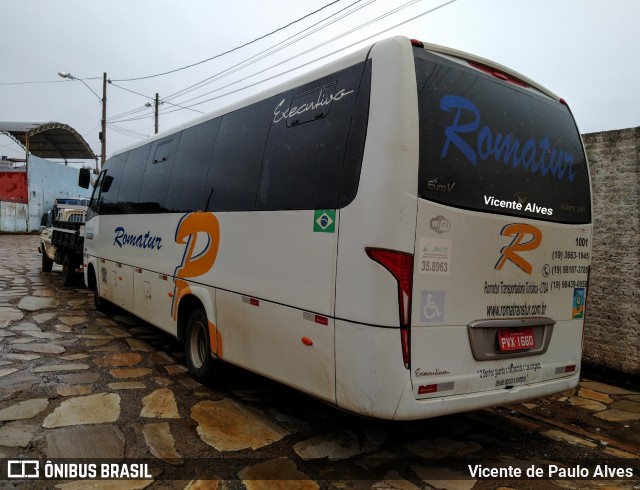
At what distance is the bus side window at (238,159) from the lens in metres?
4.23

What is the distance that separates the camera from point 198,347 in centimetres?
525

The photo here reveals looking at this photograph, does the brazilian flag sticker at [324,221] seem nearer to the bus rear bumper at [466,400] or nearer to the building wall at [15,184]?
the bus rear bumper at [466,400]

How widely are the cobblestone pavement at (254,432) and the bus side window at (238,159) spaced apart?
1.85m

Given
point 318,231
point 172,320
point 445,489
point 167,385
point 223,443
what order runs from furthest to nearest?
point 172,320, point 167,385, point 223,443, point 318,231, point 445,489

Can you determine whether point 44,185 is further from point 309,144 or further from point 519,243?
point 519,243

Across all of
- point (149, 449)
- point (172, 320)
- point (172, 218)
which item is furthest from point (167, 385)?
point (172, 218)

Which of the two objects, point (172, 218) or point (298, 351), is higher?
point (172, 218)

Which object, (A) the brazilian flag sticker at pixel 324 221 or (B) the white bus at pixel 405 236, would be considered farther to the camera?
(A) the brazilian flag sticker at pixel 324 221

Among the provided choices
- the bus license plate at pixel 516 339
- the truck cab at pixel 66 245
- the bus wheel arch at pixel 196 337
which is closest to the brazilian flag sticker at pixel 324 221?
the bus license plate at pixel 516 339

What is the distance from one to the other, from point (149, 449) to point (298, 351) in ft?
4.43

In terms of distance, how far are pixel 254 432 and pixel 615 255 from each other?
4.63 m

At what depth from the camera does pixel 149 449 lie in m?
3.53

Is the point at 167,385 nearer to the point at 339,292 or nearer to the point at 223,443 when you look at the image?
the point at 223,443

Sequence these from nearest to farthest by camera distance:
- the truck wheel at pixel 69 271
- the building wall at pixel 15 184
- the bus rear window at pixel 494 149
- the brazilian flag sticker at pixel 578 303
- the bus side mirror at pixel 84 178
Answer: the bus rear window at pixel 494 149 < the brazilian flag sticker at pixel 578 303 < the bus side mirror at pixel 84 178 < the truck wheel at pixel 69 271 < the building wall at pixel 15 184
